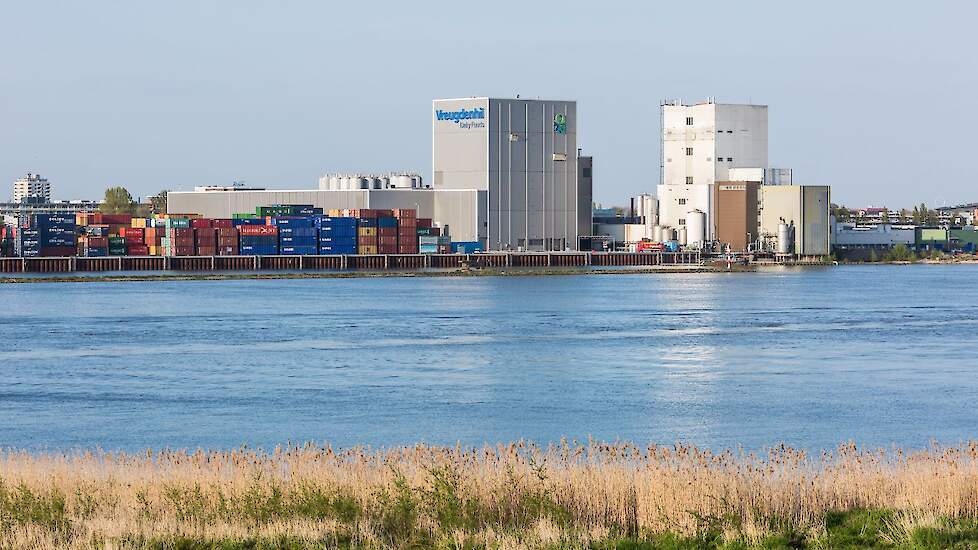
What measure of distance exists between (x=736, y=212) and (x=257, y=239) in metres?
45.8

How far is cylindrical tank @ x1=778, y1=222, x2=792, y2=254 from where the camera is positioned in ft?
473

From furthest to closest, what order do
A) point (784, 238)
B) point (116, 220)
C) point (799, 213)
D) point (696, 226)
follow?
point (116, 220), point (696, 226), point (799, 213), point (784, 238)

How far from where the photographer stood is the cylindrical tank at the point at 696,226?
14488 cm

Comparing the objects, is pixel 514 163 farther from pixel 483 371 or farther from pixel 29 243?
pixel 483 371

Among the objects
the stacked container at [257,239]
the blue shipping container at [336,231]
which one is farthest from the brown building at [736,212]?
the stacked container at [257,239]

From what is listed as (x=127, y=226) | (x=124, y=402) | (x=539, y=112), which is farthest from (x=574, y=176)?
(x=124, y=402)

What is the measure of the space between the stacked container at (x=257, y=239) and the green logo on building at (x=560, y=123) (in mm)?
28154

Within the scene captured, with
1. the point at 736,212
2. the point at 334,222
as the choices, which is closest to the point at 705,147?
the point at 736,212

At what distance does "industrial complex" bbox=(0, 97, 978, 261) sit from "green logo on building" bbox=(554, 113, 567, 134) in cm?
13

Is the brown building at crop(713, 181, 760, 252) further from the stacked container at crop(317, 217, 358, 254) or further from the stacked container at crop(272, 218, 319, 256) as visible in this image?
the stacked container at crop(272, 218, 319, 256)

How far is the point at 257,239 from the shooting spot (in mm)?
142500

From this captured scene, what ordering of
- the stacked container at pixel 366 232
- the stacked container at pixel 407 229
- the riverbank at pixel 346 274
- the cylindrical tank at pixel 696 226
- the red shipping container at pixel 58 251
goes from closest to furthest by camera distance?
1. the riverbank at pixel 346 274
2. the red shipping container at pixel 58 251
3. the stacked container at pixel 407 229
4. the stacked container at pixel 366 232
5. the cylindrical tank at pixel 696 226

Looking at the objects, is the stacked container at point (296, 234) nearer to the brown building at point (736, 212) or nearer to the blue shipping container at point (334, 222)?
the blue shipping container at point (334, 222)

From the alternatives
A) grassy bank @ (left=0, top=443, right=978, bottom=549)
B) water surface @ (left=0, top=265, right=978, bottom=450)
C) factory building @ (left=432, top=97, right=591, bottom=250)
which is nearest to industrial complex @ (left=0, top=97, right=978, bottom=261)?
factory building @ (left=432, top=97, right=591, bottom=250)
